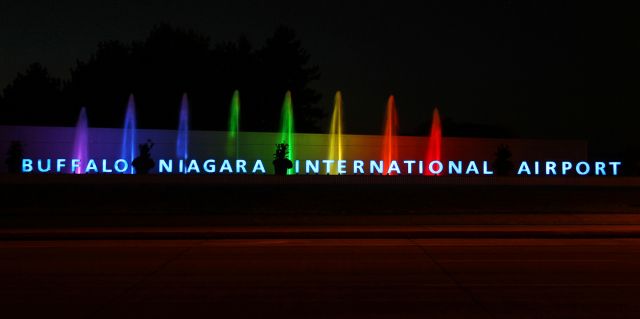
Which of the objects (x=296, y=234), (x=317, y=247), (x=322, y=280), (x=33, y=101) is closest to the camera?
(x=322, y=280)

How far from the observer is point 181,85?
58.6 m

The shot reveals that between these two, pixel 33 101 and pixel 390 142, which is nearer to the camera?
pixel 390 142

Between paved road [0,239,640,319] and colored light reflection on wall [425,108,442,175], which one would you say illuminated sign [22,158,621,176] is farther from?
paved road [0,239,640,319]

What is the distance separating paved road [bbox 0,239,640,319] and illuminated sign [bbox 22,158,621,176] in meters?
20.7

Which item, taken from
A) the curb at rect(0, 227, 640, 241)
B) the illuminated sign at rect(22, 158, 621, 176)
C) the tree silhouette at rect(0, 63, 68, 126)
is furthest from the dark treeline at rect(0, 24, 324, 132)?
the curb at rect(0, 227, 640, 241)

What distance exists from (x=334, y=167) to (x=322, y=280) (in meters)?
27.1

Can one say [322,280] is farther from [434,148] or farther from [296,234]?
[434,148]

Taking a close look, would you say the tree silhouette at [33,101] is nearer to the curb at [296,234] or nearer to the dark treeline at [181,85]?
the dark treeline at [181,85]

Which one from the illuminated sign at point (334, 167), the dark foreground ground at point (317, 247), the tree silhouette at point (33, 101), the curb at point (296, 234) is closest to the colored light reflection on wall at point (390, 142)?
the illuminated sign at point (334, 167)

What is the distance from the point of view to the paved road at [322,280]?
8188 millimetres

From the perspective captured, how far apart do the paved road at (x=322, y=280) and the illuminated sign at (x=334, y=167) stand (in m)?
20.7

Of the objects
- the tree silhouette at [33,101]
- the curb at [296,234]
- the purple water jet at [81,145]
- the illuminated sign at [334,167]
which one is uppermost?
the tree silhouette at [33,101]

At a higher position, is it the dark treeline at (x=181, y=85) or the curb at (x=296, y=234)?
the dark treeline at (x=181, y=85)

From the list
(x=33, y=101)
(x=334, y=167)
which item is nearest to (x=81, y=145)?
(x=334, y=167)
